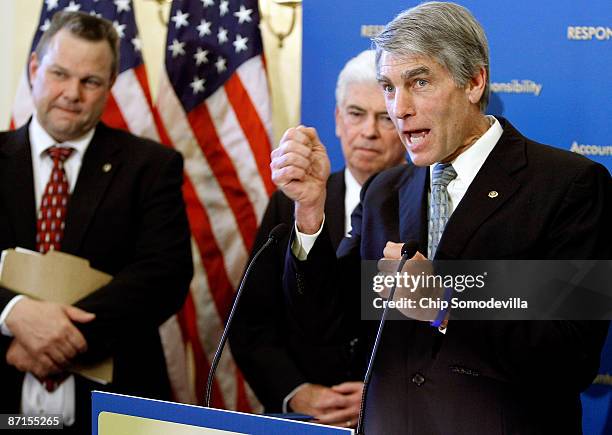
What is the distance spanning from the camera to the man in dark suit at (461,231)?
2.11m

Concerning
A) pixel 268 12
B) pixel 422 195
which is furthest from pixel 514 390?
pixel 268 12

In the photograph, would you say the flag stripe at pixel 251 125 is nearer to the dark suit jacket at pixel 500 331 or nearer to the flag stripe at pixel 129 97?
the flag stripe at pixel 129 97

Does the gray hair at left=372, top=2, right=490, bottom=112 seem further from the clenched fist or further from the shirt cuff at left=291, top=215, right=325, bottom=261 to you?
the shirt cuff at left=291, top=215, right=325, bottom=261

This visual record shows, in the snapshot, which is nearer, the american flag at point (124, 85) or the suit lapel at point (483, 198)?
the suit lapel at point (483, 198)

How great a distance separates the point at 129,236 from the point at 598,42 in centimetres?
168

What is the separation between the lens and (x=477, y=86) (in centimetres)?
228

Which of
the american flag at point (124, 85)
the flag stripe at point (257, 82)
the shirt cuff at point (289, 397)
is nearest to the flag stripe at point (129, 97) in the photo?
the american flag at point (124, 85)

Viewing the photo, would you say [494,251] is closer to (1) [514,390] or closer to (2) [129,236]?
(1) [514,390]

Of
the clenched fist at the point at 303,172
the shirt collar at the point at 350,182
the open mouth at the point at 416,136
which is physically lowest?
the clenched fist at the point at 303,172

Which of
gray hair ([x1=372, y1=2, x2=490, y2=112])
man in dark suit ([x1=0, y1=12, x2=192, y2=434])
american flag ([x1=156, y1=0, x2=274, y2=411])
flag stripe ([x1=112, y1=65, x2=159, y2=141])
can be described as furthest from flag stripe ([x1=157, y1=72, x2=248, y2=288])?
gray hair ([x1=372, y1=2, x2=490, y2=112])

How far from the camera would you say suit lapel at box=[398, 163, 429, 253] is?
231 cm

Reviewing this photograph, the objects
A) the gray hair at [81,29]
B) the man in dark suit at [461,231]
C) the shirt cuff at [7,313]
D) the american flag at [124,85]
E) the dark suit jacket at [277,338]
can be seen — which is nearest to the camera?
the man in dark suit at [461,231]

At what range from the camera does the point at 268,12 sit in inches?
161

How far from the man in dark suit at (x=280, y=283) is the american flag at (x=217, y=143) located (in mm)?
559
